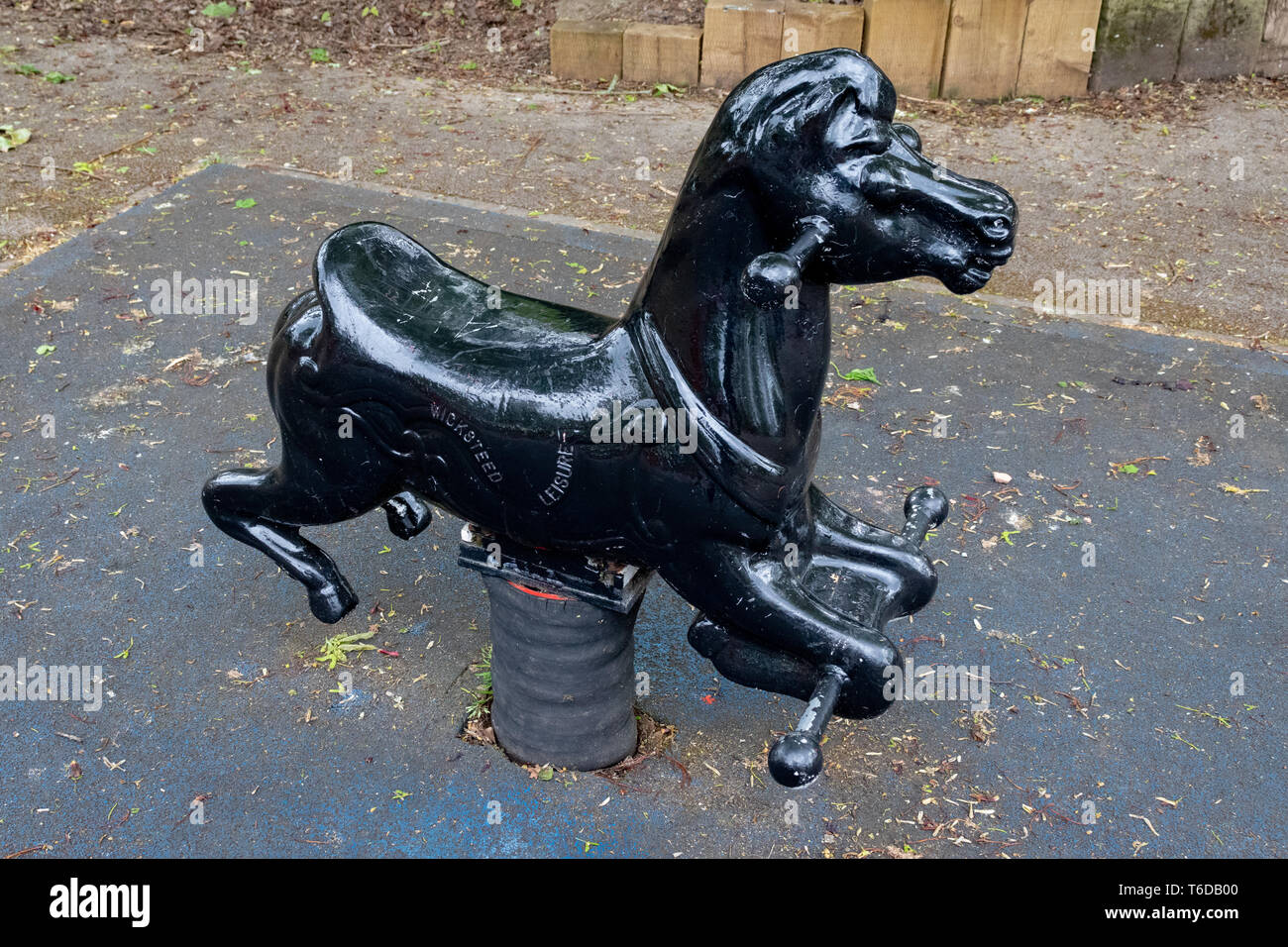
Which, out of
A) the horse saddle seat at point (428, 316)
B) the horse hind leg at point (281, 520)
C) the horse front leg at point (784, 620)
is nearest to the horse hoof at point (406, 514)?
the horse hind leg at point (281, 520)

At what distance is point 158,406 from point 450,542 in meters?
1.42

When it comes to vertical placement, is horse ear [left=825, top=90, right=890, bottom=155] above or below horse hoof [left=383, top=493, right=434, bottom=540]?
above

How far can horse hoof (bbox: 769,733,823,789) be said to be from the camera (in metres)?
2.02

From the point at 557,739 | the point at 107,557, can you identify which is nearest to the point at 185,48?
the point at 107,557

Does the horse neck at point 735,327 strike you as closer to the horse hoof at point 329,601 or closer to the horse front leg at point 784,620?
the horse front leg at point 784,620

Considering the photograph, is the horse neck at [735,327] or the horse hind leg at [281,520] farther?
the horse hind leg at [281,520]

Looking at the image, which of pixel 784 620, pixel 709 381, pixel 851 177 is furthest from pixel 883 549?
pixel 851 177

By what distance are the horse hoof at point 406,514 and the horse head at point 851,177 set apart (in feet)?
4.31

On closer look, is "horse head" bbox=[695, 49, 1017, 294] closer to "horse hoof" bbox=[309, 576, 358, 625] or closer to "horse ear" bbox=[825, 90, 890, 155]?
"horse ear" bbox=[825, 90, 890, 155]

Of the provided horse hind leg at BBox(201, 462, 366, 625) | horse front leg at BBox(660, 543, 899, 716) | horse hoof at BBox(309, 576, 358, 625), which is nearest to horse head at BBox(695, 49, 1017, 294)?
horse front leg at BBox(660, 543, 899, 716)

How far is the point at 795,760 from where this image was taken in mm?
2018

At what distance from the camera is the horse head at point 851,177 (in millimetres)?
1990

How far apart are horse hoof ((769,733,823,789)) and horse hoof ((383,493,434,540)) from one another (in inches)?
50.0

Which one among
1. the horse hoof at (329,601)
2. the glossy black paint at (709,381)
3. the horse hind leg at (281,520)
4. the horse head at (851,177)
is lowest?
the horse hoof at (329,601)
